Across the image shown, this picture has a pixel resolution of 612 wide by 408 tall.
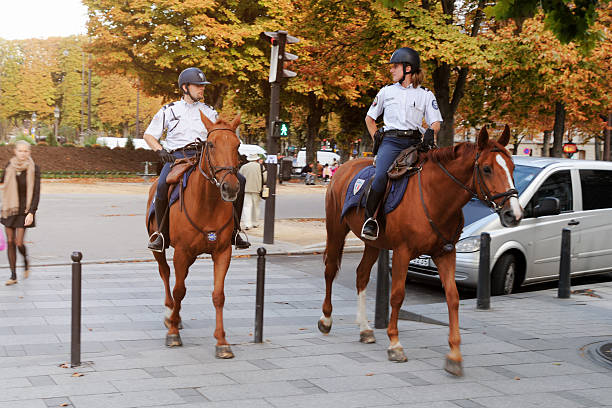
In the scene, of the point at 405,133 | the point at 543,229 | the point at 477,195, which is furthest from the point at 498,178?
the point at 543,229

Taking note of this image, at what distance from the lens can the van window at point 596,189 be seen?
11.4 meters

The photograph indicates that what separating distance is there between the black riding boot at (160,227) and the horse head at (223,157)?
843 mm

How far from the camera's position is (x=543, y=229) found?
10.7 metres

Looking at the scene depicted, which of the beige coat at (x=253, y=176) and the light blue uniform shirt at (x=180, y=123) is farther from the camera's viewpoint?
the beige coat at (x=253, y=176)

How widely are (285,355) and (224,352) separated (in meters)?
0.57

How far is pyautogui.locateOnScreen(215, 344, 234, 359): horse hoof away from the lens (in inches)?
255

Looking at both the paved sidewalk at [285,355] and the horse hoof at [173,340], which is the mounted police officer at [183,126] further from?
the paved sidewalk at [285,355]

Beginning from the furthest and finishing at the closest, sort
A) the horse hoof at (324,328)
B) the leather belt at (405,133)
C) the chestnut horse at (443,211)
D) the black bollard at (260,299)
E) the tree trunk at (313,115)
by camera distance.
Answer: the tree trunk at (313,115), the horse hoof at (324,328), the black bollard at (260,299), the leather belt at (405,133), the chestnut horse at (443,211)

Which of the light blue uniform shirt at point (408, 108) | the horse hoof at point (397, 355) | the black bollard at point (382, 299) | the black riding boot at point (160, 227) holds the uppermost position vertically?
the light blue uniform shirt at point (408, 108)

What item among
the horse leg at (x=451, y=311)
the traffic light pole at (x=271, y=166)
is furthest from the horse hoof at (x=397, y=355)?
the traffic light pole at (x=271, y=166)

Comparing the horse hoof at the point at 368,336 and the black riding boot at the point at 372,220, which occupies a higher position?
the black riding boot at the point at 372,220

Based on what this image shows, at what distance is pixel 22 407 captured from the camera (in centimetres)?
493

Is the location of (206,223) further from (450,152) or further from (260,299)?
(450,152)

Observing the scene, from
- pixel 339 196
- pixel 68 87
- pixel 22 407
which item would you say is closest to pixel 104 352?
pixel 22 407
